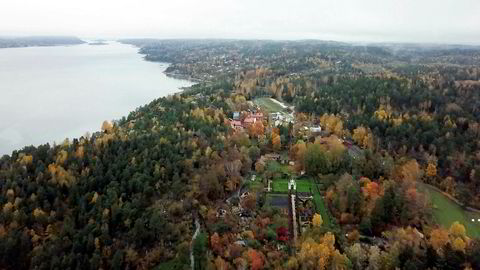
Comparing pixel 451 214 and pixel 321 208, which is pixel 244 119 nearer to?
pixel 321 208

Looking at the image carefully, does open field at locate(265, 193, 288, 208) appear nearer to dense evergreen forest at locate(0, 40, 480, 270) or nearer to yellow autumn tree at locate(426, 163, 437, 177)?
dense evergreen forest at locate(0, 40, 480, 270)

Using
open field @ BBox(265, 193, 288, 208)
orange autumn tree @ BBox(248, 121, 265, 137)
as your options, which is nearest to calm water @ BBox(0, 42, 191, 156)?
orange autumn tree @ BBox(248, 121, 265, 137)

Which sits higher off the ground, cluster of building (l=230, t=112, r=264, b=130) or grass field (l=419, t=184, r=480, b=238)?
cluster of building (l=230, t=112, r=264, b=130)

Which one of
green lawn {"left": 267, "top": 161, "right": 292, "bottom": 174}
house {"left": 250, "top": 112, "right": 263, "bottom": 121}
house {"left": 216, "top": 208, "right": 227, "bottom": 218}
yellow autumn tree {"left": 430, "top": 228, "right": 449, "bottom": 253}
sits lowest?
house {"left": 216, "top": 208, "right": 227, "bottom": 218}

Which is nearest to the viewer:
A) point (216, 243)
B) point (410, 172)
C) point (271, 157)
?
point (216, 243)

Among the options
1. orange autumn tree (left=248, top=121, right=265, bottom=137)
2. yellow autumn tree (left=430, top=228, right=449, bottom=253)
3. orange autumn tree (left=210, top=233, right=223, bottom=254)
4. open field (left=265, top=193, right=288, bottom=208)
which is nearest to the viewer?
yellow autumn tree (left=430, top=228, right=449, bottom=253)

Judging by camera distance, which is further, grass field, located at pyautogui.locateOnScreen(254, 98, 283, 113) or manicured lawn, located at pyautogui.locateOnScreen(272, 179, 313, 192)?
grass field, located at pyautogui.locateOnScreen(254, 98, 283, 113)

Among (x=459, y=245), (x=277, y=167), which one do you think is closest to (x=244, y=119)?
(x=277, y=167)

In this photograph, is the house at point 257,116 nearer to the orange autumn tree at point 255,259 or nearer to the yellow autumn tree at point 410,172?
the yellow autumn tree at point 410,172
